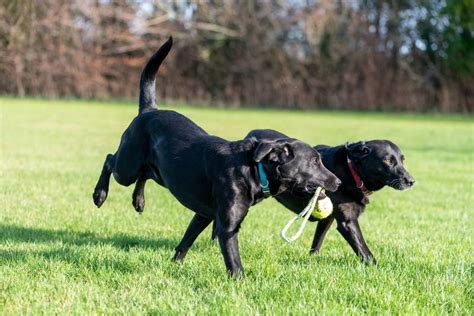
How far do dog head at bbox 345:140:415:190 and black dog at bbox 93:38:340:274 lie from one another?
0.95m

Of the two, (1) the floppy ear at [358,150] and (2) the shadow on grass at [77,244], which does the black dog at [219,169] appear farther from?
(1) the floppy ear at [358,150]

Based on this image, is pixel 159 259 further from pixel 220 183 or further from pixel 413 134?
pixel 413 134

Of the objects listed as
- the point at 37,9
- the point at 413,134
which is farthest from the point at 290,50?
the point at 413,134

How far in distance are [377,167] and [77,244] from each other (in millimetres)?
2586

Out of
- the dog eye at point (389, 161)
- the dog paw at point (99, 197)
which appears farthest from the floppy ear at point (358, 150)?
the dog paw at point (99, 197)

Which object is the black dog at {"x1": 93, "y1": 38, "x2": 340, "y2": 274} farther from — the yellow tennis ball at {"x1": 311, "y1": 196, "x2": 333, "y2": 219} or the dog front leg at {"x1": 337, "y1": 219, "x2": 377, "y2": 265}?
the dog front leg at {"x1": 337, "y1": 219, "x2": 377, "y2": 265}

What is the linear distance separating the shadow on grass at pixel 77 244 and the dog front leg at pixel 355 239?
4.62ft

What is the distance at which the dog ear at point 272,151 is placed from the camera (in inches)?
154

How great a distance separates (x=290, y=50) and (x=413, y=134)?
632 inches

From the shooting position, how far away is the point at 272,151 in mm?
4062

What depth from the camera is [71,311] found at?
323cm

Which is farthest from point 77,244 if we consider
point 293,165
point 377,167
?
point 377,167

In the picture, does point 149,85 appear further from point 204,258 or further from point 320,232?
point 320,232

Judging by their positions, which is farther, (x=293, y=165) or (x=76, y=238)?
(x=76, y=238)
